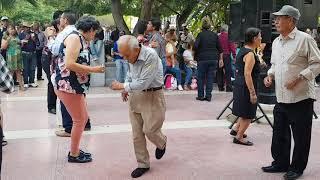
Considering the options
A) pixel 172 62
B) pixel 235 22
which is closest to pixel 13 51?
pixel 172 62

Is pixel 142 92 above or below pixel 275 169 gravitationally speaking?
above

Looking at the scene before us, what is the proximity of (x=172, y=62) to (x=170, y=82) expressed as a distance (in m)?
0.49

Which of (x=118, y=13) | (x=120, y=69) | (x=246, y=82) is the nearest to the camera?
(x=246, y=82)

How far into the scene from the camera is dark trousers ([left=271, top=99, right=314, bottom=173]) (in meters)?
4.93

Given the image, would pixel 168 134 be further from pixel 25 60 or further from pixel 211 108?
pixel 25 60

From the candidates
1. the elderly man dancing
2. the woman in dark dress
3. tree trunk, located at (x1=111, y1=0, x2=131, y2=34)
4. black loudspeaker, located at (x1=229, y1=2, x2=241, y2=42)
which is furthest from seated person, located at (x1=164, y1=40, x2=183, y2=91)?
the elderly man dancing

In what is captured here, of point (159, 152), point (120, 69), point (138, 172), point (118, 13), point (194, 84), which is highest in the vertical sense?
point (118, 13)

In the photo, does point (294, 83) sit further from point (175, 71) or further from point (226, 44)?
point (175, 71)

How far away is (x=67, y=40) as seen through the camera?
17.6 feet

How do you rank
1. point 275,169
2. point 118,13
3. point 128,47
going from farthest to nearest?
point 118,13 < point 275,169 < point 128,47

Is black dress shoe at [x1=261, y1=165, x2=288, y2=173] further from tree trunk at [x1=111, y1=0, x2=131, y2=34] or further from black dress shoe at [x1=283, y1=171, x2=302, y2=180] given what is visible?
tree trunk at [x1=111, y1=0, x2=131, y2=34]

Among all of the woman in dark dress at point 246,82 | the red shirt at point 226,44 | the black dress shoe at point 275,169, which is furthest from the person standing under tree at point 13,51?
the black dress shoe at point 275,169

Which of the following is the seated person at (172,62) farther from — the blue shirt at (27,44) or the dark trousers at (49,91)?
the dark trousers at (49,91)

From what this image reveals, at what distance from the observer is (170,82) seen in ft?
38.7
